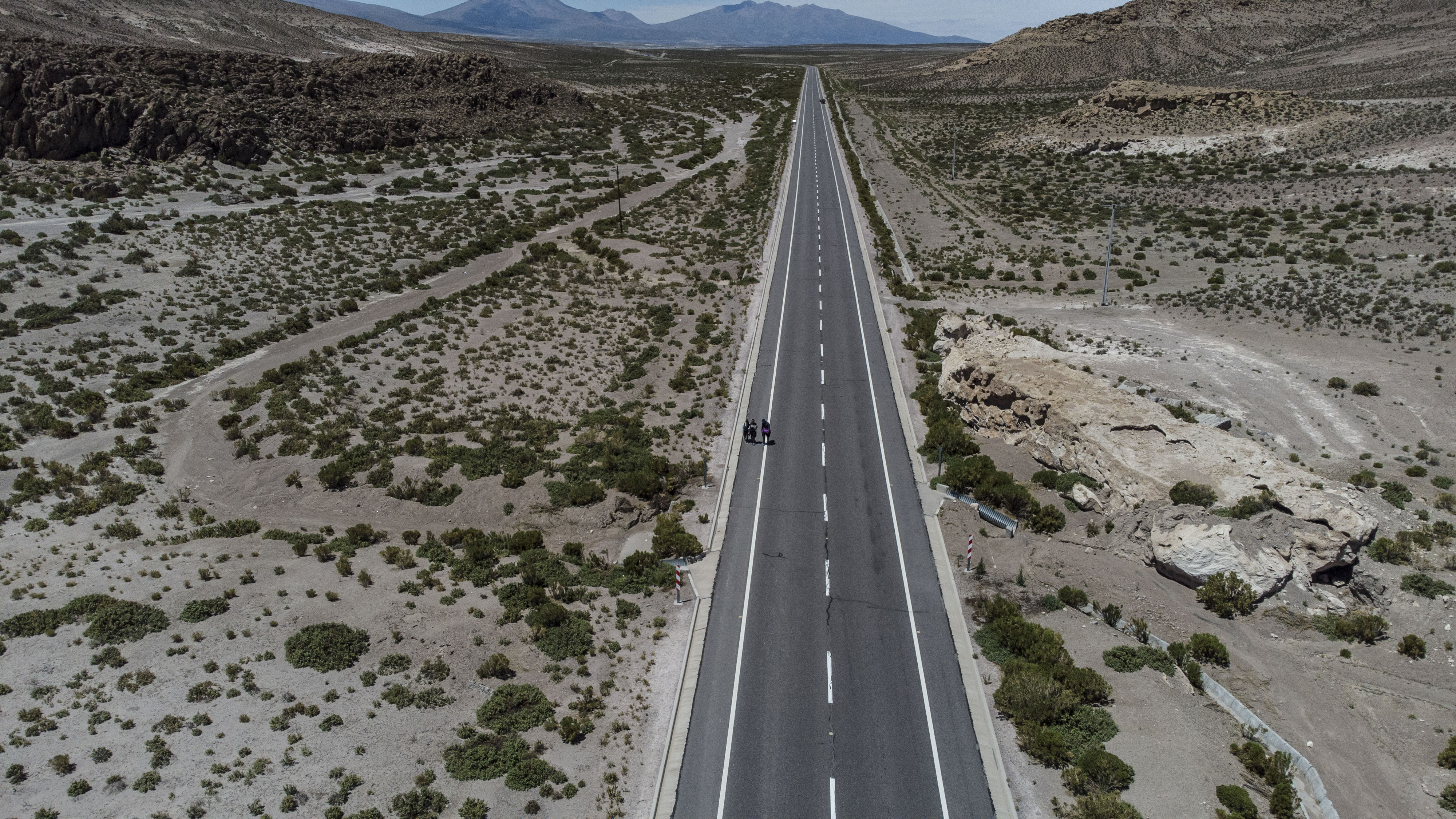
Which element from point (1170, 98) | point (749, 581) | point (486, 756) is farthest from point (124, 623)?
point (1170, 98)

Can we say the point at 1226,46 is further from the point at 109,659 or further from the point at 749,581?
the point at 109,659

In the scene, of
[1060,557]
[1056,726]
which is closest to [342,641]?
[1056,726]

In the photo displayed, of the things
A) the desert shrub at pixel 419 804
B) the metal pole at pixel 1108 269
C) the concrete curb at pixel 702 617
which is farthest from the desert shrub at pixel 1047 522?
the metal pole at pixel 1108 269

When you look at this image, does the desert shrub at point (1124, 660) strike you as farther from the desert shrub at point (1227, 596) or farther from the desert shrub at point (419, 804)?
the desert shrub at point (419, 804)

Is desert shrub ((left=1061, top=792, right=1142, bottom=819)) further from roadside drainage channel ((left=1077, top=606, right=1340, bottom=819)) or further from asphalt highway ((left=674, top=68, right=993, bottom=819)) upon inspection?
roadside drainage channel ((left=1077, top=606, right=1340, bottom=819))

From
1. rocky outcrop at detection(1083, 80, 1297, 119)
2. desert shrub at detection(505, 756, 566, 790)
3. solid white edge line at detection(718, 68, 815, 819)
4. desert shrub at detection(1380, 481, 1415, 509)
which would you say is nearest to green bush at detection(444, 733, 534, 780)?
desert shrub at detection(505, 756, 566, 790)

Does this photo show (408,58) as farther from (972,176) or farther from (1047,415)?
(1047,415)
